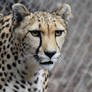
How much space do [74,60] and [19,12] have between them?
260 cm

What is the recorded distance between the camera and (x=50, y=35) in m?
3.23

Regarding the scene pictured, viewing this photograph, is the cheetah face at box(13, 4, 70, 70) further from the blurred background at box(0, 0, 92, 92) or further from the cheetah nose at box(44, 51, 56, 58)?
the blurred background at box(0, 0, 92, 92)

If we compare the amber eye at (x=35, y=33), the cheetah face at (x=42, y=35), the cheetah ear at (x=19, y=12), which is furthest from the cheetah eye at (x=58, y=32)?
the cheetah ear at (x=19, y=12)

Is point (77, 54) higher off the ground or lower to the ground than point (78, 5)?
lower

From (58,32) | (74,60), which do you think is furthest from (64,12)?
(74,60)

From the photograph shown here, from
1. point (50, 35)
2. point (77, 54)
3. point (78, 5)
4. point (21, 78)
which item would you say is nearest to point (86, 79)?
point (77, 54)

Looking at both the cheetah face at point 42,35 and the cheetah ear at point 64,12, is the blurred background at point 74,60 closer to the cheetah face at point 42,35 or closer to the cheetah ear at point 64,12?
the cheetah ear at point 64,12

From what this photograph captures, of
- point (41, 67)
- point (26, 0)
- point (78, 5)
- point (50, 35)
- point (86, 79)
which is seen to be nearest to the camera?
point (50, 35)

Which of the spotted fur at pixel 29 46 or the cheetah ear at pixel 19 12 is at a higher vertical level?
the cheetah ear at pixel 19 12

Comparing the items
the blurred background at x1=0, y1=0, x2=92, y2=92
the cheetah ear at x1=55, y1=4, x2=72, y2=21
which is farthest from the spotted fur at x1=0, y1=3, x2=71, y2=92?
the blurred background at x1=0, y1=0, x2=92, y2=92

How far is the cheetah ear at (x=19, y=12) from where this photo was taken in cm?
339

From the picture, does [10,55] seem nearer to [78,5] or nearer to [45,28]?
[45,28]

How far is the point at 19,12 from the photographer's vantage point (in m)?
3.40

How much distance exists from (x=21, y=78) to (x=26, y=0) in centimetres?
120
